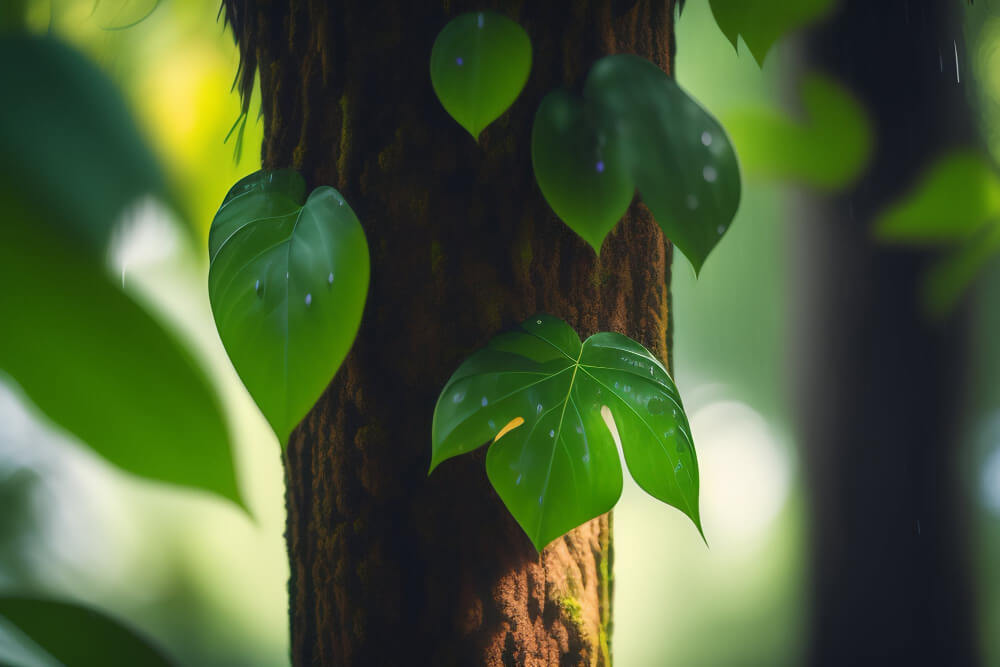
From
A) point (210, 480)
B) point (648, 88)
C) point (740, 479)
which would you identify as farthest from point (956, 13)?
point (210, 480)

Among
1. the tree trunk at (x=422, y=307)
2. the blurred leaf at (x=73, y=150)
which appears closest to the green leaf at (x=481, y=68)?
the tree trunk at (x=422, y=307)

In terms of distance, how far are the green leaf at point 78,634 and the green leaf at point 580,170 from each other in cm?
20

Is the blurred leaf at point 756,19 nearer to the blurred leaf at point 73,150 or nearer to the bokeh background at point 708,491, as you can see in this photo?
the blurred leaf at point 73,150

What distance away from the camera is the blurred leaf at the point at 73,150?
9 cm

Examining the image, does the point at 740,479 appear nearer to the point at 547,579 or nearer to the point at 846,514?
the point at 846,514

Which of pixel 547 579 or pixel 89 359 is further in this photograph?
pixel 547 579

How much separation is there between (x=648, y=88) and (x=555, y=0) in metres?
0.06

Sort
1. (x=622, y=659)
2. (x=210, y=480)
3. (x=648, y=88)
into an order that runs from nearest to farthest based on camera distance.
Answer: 1. (x=210, y=480)
2. (x=648, y=88)
3. (x=622, y=659)

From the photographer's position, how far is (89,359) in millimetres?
96

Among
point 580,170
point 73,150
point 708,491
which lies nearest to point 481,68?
point 580,170

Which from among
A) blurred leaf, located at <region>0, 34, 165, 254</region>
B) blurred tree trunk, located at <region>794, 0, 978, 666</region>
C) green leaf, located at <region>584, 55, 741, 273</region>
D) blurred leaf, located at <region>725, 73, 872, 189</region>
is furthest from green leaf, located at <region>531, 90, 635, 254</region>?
blurred tree trunk, located at <region>794, 0, 978, 666</region>

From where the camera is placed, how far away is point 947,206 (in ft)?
2.56

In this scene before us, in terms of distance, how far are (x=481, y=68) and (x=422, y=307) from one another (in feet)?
0.33

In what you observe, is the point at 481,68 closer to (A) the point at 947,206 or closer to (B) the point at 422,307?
(B) the point at 422,307
